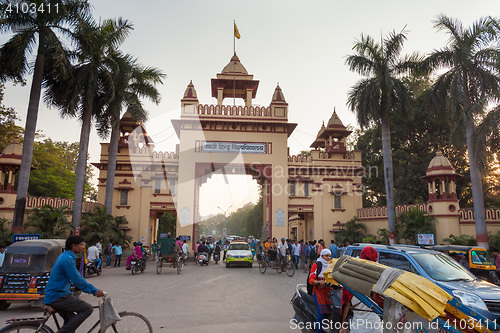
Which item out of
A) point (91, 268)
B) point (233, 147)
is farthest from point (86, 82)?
point (233, 147)

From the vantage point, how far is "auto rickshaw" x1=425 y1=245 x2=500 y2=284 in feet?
37.4

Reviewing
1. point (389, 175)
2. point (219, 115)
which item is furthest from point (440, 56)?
point (219, 115)

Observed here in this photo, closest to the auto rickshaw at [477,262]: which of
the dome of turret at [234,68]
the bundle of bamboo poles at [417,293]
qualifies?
the bundle of bamboo poles at [417,293]

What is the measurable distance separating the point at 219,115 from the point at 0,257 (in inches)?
769

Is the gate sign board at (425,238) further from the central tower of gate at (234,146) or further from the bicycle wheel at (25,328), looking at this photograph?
the bicycle wheel at (25,328)

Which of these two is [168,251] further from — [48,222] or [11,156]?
[11,156]

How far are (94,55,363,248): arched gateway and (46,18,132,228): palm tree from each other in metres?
8.52

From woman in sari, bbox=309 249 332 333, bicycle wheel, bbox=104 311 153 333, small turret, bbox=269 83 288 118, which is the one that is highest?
small turret, bbox=269 83 288 118

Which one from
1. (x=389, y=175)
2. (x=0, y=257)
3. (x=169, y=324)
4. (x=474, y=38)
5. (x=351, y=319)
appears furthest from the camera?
(x=389, y=175)

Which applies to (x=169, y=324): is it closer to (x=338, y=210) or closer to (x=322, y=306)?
(x=322, y=306)

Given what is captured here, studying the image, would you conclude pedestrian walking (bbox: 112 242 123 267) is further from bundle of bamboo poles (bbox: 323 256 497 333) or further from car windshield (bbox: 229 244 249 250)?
bundle of bamboo poles (bbox: 323 256 497 333)

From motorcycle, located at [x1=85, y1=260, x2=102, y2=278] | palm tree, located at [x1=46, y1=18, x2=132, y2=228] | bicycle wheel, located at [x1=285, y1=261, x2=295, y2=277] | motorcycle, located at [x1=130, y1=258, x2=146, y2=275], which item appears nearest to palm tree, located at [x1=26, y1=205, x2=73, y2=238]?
palm tree, located at [x1=46, y1=18, x2=132, y2=228]

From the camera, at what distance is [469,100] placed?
58.4 ft

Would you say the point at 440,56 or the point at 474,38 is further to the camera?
the point at 440,56
